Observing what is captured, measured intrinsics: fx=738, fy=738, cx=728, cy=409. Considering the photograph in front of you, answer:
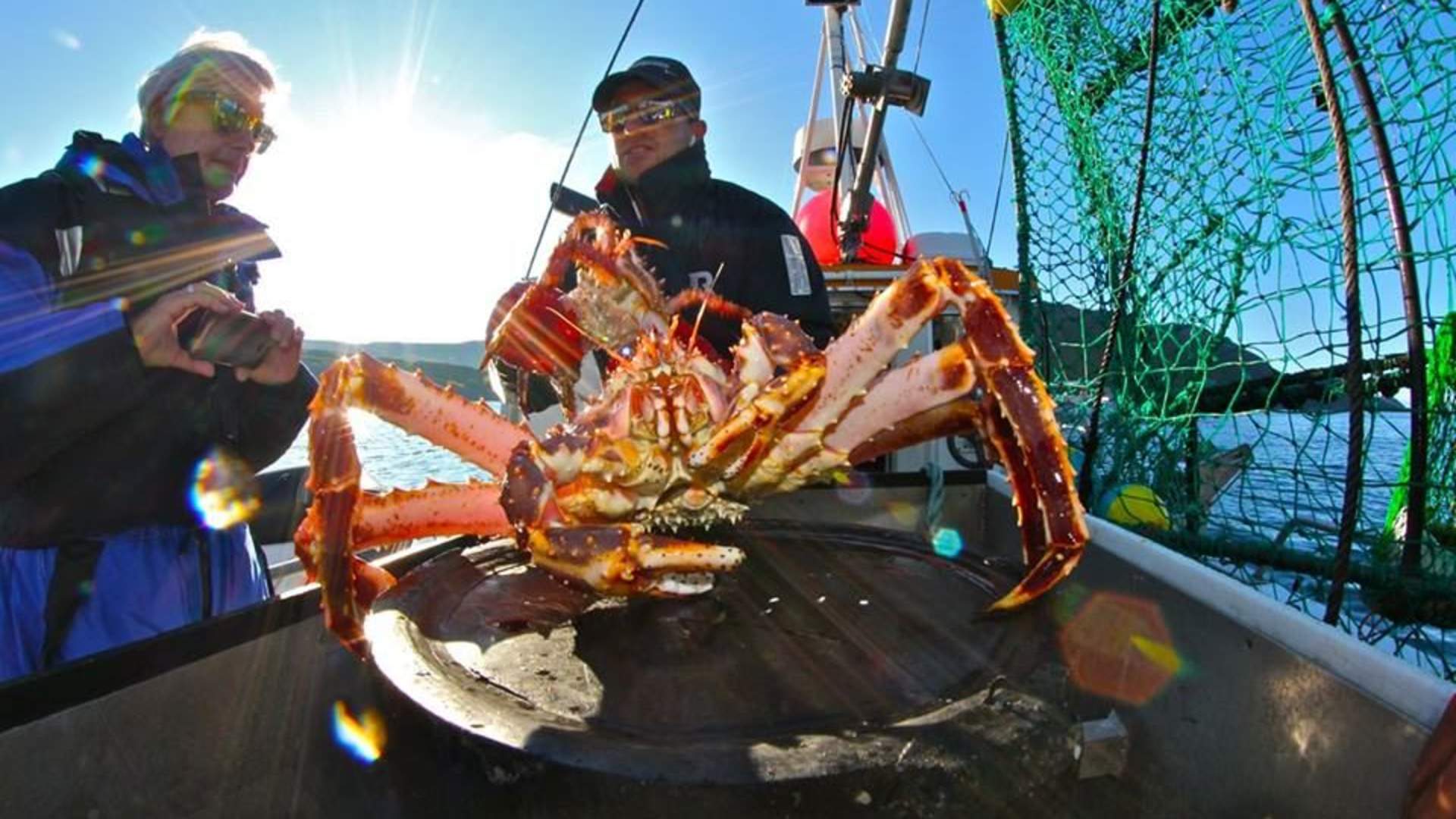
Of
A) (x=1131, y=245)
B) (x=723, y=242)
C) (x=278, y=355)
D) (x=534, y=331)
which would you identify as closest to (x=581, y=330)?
(x=534, y=331)

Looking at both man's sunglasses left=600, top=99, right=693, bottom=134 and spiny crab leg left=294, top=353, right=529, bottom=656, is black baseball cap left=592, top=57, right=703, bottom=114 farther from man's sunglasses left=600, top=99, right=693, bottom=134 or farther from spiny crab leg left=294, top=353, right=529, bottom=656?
spiny crab leg left=294, top=353, right=529, bottom=656

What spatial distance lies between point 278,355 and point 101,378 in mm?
471

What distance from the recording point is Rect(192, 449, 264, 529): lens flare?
2449 mm

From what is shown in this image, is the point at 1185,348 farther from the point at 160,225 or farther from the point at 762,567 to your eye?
the point at 160,225

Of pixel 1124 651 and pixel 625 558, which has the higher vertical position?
pixel 625 558

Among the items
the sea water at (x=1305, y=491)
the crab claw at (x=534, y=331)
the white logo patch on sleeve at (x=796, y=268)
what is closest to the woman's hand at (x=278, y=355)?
the sea water at (x=1305, y=491)

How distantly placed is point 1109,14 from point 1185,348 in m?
1.94

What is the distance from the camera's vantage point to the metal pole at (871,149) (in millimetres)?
3924

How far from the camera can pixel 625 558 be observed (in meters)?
1.60

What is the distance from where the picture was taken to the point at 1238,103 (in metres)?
3.19

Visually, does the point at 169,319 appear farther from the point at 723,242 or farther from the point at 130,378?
the point at 723,242

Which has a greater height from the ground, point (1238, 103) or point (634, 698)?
point (1238, 103)

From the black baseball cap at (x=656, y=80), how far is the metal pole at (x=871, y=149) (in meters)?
1.18

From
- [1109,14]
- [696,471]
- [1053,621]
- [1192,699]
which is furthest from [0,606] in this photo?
[1109,14]
